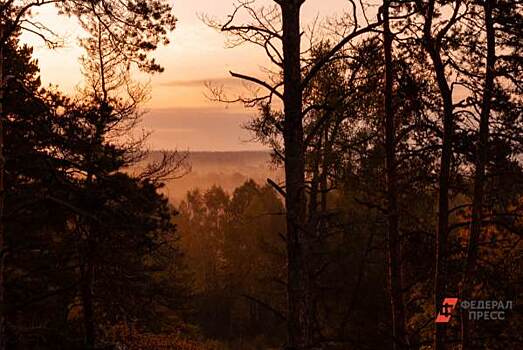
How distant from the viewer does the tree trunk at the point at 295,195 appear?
19.0 ft

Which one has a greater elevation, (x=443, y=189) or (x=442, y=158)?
(x=442, y=158)

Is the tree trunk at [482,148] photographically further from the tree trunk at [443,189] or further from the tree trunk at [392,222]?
the tree trunk at [392,222]

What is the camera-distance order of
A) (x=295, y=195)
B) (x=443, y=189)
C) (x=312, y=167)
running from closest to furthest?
(x=295, y=195) < (x=443, y=189) < (x=312, y=167)

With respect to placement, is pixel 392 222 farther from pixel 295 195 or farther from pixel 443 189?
pixel 295 195

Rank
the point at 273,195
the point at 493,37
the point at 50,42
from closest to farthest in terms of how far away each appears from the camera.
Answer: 1. the point at 50,42
2. the point at 493,37
3. the point at 273,195

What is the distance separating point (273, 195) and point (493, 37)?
175ft

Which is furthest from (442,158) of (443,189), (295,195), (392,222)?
(295,195)

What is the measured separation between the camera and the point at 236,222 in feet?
219

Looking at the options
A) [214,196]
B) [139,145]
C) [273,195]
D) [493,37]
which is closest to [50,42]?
[493,37]

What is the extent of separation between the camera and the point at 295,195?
5.91m

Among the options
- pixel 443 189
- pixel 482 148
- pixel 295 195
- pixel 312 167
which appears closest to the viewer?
pixel 295 195

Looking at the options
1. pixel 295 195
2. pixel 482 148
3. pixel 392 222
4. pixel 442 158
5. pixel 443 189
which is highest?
pixel 482 148

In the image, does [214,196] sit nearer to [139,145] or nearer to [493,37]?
[139,145]

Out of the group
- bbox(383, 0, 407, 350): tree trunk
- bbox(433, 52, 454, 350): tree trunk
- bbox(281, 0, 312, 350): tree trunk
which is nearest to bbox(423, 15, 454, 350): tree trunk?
bbox(433, 52, 454, 350): tree trunk
